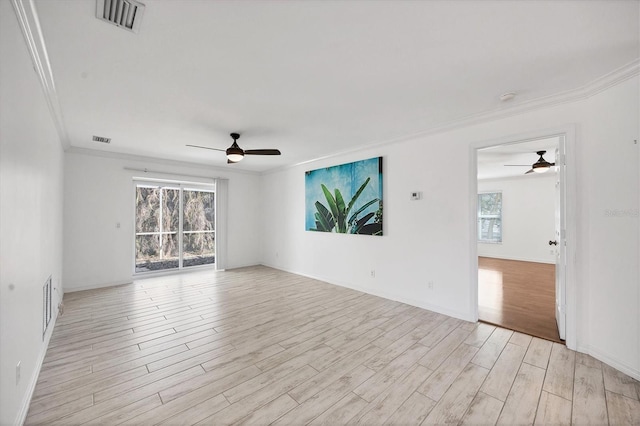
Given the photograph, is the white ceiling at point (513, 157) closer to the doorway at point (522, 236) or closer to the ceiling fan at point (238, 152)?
the doorway at point (522, 236)

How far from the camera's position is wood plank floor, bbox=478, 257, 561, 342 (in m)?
3.33

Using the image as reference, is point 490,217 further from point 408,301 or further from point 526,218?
point 408,301

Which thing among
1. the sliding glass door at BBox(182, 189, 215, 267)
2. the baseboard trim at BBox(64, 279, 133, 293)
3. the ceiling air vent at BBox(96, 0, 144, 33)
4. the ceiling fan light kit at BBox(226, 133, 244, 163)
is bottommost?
the baseboard trim at BBox(64, 279, 133, 293)

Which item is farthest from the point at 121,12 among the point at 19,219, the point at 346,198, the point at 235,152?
the point at 346,198

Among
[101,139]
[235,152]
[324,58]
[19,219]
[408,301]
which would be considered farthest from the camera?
[101,139]

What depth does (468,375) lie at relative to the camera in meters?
2.30

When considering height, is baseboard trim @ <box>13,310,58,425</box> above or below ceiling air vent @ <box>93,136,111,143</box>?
below

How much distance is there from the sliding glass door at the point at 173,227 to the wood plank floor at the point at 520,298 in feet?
19.8

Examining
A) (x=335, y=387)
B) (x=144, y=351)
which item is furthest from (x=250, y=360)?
(x=144, y=351)

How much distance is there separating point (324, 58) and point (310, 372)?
8.75 ft

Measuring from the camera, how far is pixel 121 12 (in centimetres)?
165

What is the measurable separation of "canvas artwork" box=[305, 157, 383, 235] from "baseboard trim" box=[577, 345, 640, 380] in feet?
8.77

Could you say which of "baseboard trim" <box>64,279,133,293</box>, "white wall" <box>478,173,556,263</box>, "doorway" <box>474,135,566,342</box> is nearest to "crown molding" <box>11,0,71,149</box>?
"baseboard trim" <box>64,279,133,293</box>

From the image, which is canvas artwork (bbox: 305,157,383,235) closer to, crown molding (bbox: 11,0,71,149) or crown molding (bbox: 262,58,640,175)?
crown molding (bbox: 262,58,640,175)
